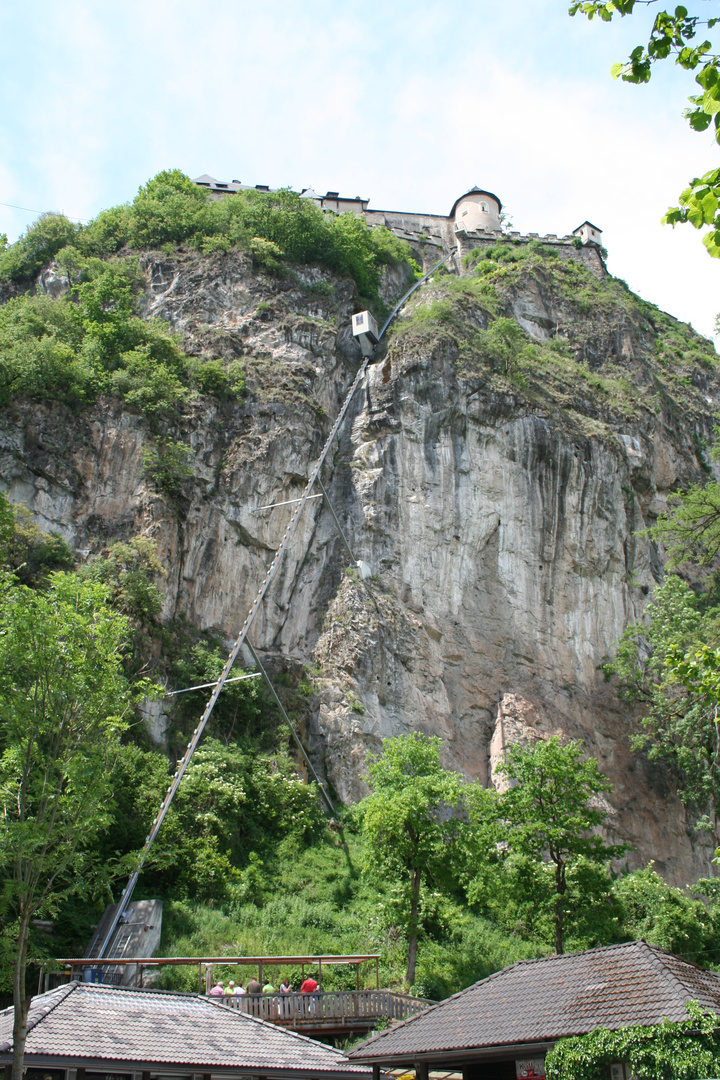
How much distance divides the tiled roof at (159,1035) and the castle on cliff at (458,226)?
149ft

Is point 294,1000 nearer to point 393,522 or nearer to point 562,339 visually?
point 393,522

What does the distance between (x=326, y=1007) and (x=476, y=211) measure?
1983 inches

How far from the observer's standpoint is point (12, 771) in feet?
46.5

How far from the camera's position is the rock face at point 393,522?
1206 inches

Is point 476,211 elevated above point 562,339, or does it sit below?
above

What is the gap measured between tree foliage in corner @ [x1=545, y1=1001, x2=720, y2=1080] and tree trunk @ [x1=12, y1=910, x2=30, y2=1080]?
6.85 metres

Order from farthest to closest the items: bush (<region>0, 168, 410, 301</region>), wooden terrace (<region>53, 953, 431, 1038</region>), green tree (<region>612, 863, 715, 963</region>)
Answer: bush (<region>0, 168, 410, 301</region>) < green tree (<region>612, 863, 715, 963</region>) < wooden terrace (<region>53, 953, 431, 1038</region>)

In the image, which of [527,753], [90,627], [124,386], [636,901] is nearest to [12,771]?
[90,627]

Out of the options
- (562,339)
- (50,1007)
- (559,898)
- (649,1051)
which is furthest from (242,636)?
(562,339)

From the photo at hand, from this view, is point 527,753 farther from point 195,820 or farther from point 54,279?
point 54,279

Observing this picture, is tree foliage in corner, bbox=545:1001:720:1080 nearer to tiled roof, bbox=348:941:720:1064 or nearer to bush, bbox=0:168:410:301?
tiled roof, bbox=348:941:720:1064

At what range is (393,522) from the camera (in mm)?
34188

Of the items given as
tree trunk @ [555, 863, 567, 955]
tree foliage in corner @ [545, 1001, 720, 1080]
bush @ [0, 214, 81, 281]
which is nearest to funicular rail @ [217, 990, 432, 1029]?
tree trunk @ [555, 863, 567, 955]

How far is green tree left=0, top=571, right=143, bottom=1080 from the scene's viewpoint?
13.4 m
